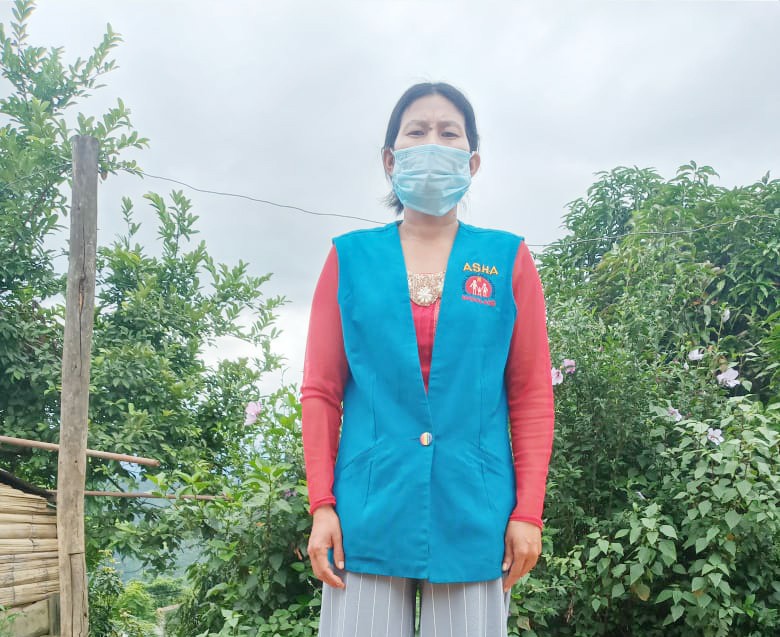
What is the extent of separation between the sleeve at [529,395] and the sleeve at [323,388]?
0.36 metres

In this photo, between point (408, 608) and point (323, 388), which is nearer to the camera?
point (408, 608)

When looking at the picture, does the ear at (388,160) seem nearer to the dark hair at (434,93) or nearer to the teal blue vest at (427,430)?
the dark hair at (434,93)

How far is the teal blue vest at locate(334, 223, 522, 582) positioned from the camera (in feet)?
4.25

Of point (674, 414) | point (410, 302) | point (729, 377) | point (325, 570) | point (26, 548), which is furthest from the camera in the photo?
point (26, 548)

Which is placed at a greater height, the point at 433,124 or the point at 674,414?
the point at 433,124

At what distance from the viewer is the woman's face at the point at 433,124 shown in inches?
62.9

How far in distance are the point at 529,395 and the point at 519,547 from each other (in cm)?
30

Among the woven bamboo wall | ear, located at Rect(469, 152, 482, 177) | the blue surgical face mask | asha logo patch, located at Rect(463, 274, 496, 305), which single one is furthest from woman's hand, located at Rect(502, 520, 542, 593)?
the woven bamboo wall

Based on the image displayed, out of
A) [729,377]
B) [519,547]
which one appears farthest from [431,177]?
[729,377]

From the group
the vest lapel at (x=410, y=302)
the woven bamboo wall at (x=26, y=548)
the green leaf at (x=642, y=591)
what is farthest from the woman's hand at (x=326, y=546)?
the woven bamboo wall at (x=26, y=548)

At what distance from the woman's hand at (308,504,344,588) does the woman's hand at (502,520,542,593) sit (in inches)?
12.6

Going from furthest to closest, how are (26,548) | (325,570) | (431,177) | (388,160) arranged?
(26,548) < (388,160) < (431,177) < (325,570)

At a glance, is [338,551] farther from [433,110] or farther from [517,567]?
[433,110]

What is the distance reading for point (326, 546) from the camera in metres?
1.33
